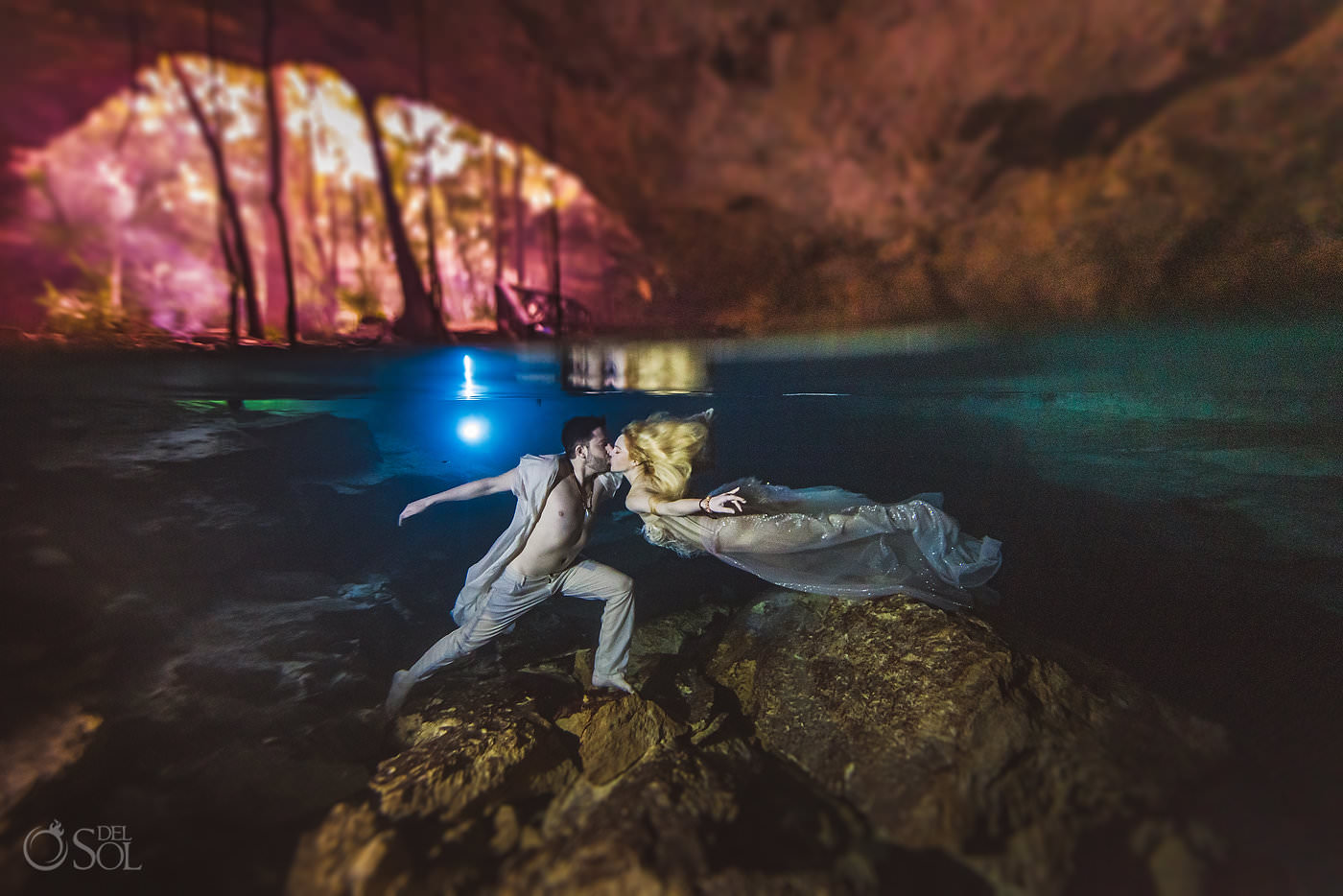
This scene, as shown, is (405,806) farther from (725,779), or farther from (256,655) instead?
(256,655)

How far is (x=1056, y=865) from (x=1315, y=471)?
10426 mm

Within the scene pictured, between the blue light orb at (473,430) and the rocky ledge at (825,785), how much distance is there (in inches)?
583

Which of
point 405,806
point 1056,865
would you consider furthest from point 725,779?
point 405,806

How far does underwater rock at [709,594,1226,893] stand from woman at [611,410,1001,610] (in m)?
0.29

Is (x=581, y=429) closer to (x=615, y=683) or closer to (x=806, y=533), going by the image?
(x=806, y=533)

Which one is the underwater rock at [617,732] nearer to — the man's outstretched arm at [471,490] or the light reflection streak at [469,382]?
the man's outstretched arm at [471,490]

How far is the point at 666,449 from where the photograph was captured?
12.0 ft

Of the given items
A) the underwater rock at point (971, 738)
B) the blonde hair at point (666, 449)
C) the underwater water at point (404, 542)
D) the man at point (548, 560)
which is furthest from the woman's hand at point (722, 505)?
the underwater water at point (404, 542)

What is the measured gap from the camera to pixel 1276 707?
3.68 metres

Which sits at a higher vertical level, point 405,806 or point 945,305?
point 945,305

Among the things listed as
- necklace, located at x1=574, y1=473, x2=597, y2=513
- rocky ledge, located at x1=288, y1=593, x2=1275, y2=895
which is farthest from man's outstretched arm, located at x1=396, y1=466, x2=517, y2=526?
rocky ledge, located at x1=288, y1=593, x2=1275, y2=895

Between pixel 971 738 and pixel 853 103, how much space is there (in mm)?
3779

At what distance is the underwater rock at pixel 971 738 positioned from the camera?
2.63 metres

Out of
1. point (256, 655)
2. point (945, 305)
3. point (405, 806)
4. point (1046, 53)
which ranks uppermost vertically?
point (1046, 53)
